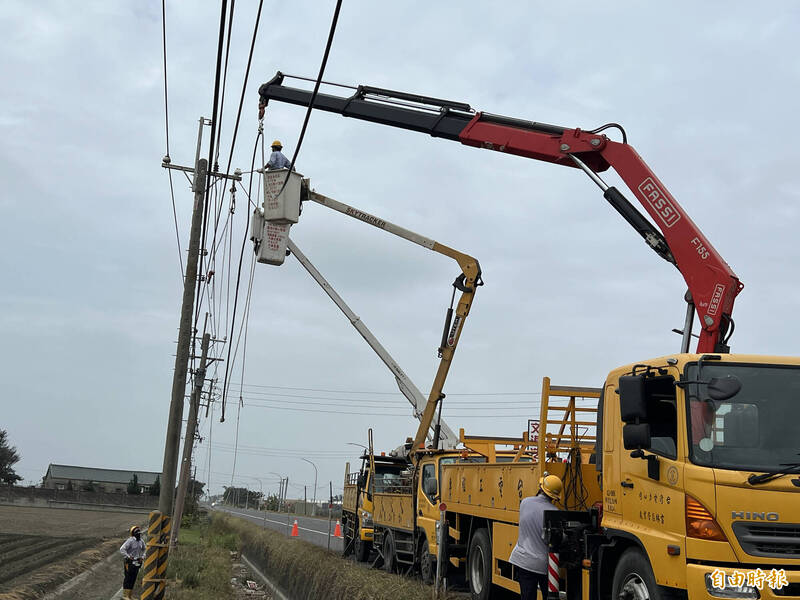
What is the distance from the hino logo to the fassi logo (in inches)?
202

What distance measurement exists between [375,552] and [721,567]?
15845 mm

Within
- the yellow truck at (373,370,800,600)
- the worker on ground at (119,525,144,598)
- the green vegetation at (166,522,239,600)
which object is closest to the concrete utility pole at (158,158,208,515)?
the worker on ground at (119,525,144,598)

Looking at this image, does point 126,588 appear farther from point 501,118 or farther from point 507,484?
point 501,118

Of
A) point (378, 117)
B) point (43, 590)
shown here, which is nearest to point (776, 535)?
point (378, 117)

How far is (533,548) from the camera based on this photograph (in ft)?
28.8

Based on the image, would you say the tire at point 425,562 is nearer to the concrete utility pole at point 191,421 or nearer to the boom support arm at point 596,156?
the boom support arm at point 596,156

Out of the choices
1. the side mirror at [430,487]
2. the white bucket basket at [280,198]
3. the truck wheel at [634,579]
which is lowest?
the truck wheel at [634,579]

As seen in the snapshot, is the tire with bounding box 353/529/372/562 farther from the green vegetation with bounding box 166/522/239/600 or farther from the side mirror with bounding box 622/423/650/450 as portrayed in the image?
the side mirror with bounding box 622/423/650/450

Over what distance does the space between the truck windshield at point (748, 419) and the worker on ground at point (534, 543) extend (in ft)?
7.18

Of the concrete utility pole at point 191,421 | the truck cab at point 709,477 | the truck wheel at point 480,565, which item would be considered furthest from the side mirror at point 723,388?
the concrete utility pole at point 191,421

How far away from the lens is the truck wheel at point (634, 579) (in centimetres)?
723

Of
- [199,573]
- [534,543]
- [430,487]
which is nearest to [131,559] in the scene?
[199,573]

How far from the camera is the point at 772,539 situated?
261 inches

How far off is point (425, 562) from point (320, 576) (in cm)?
258
